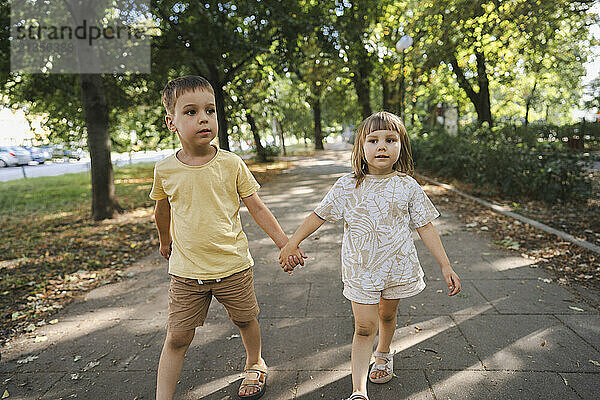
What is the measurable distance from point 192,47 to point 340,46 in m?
5.02

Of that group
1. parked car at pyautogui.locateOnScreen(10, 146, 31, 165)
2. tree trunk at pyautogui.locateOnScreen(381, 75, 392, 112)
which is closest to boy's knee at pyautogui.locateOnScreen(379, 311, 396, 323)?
tree trunk at pyautogui.locateOnScreen(381, 75, 392, 112)

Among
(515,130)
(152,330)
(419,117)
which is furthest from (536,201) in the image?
→ (419,117)

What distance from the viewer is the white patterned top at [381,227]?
2145mm

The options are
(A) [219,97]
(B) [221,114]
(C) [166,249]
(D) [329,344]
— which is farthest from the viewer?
(B) [221,114]

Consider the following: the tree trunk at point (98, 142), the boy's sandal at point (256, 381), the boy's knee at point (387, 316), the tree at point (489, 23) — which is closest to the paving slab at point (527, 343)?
the boy's knee at point (387, 316)

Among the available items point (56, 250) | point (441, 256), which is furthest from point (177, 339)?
point (56, 250)

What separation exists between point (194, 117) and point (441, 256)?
4.99 feet

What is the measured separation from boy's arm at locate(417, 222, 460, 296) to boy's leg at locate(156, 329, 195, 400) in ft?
4.66

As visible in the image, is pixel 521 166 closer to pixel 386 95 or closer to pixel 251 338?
pixel 251 338

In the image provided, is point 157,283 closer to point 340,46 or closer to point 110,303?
point 110,303

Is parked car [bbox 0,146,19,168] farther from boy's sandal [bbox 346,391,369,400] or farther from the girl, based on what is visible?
boy's sandal [bbox 346,391,369,400]

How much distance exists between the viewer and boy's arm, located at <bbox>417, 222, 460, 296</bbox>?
6.96ft

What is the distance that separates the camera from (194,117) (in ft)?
6.66

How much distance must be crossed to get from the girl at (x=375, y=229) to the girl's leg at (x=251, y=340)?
0.46 meters
